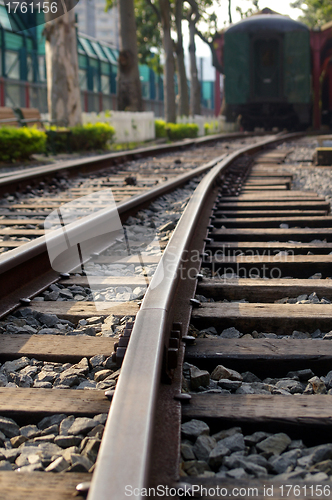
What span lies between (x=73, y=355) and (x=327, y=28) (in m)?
25.2

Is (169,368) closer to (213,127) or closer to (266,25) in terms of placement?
(266,25)

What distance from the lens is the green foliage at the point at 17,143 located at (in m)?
10.0

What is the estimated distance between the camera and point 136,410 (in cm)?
120

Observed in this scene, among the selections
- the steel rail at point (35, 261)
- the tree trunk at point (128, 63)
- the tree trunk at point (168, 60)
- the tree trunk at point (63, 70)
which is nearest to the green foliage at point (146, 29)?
the tree trunk at point (168, 60)

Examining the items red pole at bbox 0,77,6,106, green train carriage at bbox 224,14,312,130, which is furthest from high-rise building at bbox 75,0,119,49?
green train carriage at bbox 224,14,312,130

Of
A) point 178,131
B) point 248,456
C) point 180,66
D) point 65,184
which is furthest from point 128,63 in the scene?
point 248,456

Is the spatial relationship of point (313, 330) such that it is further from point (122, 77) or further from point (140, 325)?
point (122, 77)

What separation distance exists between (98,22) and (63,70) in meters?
87.1

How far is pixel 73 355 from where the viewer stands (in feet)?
6.23

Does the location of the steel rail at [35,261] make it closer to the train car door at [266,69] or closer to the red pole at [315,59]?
the train car door at [266,69]

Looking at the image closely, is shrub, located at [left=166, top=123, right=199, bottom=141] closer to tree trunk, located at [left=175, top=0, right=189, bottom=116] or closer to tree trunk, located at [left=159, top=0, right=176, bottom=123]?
tree trunk, located at [left=159, top=0, right=176, bottom=123]

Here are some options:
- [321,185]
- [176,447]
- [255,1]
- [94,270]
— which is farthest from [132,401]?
[255,1]

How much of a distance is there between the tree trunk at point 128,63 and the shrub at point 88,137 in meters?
4.45

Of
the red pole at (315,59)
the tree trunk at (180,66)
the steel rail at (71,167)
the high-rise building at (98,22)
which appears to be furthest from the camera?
the high-rise building at (98,22)
